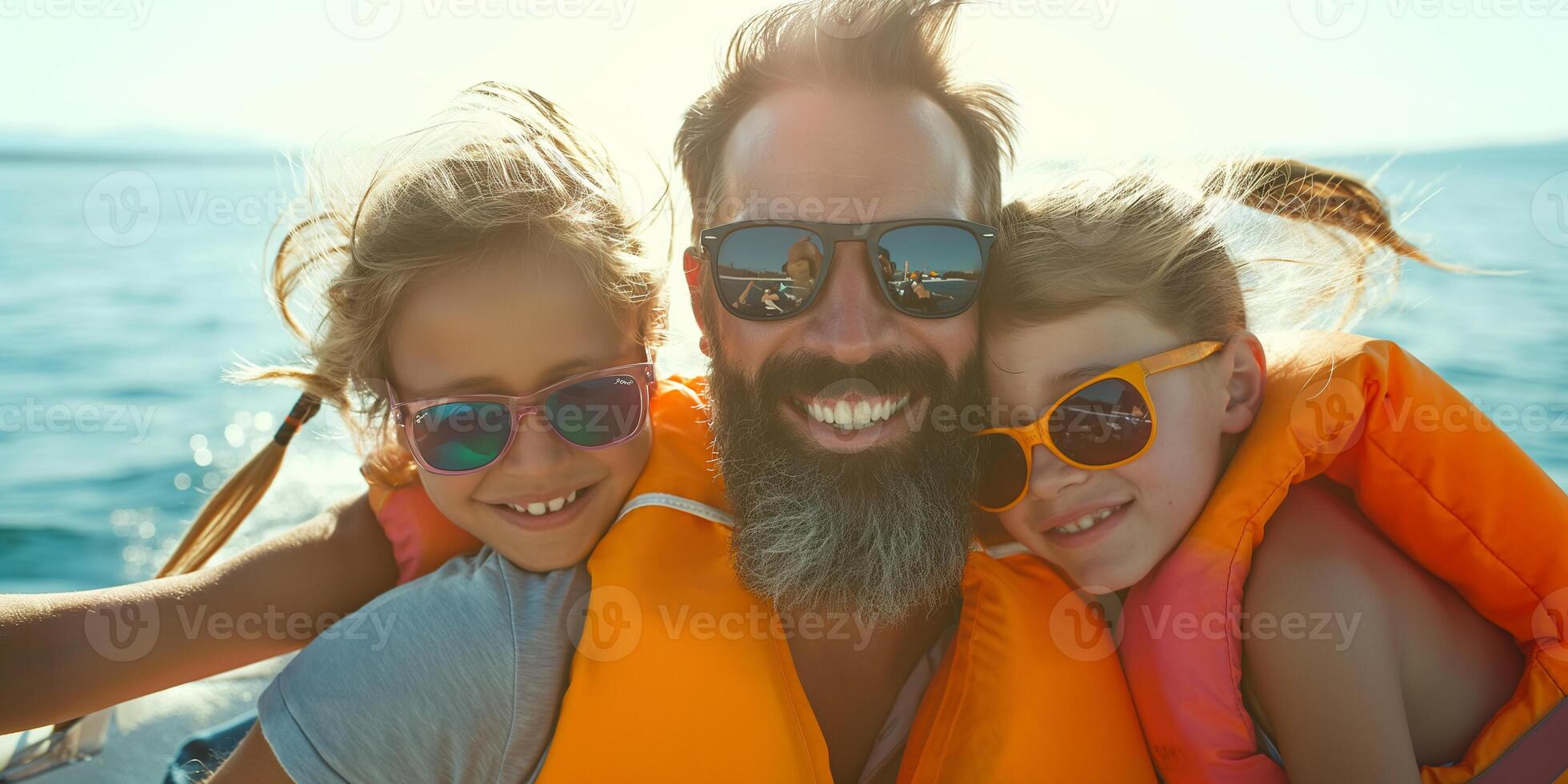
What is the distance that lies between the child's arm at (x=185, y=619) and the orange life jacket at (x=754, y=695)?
83 cm

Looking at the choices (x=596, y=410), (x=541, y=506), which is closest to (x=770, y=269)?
(x=596, y=410)

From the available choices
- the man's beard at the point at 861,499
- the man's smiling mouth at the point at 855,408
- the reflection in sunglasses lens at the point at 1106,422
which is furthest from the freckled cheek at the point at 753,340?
the reflection in sunglasses lens at the point at 1106,422

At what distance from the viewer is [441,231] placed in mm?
2404

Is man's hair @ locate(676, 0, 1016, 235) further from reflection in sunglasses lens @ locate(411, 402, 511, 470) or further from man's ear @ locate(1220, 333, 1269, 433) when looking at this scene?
reflection in sunglasses lens @ locate(411, 402, 511, 470)

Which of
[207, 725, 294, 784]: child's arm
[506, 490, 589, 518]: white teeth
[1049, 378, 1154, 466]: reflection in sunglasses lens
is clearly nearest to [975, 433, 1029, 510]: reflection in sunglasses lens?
[1049, 378, 1154, 466]: reflection in sunglasses lens

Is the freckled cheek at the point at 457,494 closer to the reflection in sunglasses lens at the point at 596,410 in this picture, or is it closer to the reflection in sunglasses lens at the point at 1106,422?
the reflection in sunglasses lens at the point at 596,410

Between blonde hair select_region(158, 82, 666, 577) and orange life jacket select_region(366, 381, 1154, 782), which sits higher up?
blonde hair select_region(158, 82, 666, 577)

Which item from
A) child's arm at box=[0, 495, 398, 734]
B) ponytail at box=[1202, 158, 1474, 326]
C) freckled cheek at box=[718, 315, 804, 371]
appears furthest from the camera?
ponytail at box=[1202, 158, 1474, 326]

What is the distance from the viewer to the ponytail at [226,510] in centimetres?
304

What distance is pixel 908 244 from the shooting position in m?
2.21

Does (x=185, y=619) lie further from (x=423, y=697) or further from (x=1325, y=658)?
(x=1325, y=658)

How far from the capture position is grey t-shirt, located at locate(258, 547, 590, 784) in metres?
2.09

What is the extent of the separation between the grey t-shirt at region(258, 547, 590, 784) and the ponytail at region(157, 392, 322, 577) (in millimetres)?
1084

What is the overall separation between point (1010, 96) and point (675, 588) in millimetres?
1504
